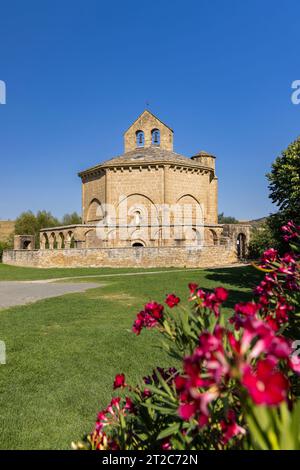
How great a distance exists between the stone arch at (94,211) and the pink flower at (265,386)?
36.0 m

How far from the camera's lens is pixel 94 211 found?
38.3 metres

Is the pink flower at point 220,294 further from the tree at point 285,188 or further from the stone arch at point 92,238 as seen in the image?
the stone arch at point 92,238

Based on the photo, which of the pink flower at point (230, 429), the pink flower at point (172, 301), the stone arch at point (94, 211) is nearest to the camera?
the pink flower at point (230, 429)

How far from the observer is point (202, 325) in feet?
7.85

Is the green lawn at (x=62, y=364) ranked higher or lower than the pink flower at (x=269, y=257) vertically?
lower

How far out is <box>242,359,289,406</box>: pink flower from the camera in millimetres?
1020

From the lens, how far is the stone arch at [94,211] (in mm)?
37125

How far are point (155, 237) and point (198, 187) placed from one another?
27.6ft

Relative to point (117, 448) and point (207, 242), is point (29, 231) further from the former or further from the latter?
point (117, 448)

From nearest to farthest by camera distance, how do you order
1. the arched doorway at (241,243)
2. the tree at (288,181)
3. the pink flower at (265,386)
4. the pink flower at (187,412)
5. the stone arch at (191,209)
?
the pink flower at (265,386)
the pink flower at (187,412)
the tree at (288,181)
the stone arch at (191,209)
the arched doorway at (241,243)

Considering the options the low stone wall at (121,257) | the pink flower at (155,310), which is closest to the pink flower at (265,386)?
the pink flower at (155,310)

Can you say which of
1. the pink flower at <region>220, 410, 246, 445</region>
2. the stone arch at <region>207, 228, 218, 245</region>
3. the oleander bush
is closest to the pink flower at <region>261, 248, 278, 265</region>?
the oleander bush

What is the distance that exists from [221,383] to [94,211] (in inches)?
1477

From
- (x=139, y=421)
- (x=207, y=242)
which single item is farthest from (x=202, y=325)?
(x=207, y=242)
